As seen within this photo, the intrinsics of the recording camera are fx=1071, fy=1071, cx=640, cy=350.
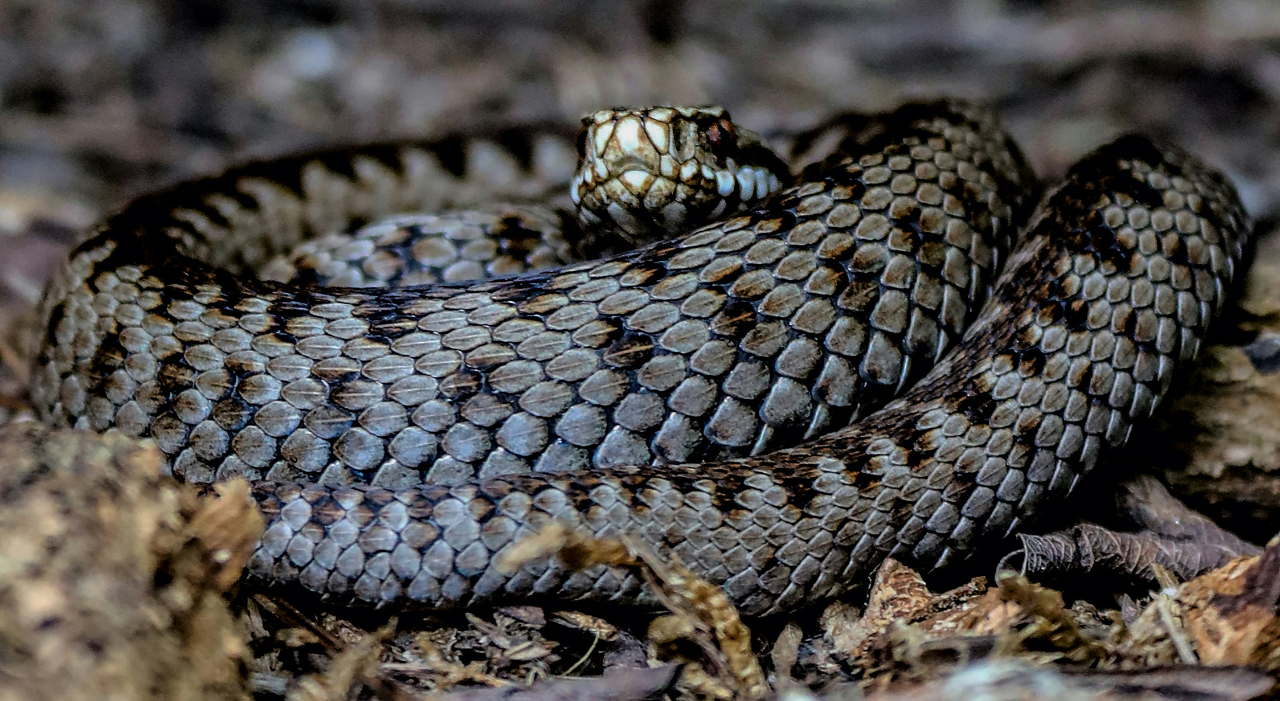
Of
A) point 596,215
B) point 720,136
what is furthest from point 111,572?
point 720,136

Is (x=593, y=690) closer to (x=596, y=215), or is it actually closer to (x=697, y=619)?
(x=697, y=619)

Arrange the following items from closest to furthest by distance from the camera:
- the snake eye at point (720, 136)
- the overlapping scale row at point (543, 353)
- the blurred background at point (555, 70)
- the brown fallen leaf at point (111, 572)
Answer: the brown fallen leaf at point (111, 572) < the overlapping scale row at point (543, 353) < the snake eye at point (720, 136) < the blurred background at point (555, 70)

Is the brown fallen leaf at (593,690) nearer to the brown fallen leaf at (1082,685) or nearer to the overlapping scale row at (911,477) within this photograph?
the overlapping scale row at (911,477)

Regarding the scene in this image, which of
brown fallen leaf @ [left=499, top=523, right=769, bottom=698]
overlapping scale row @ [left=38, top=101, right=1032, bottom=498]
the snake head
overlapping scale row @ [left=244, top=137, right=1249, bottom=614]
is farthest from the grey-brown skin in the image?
brown fallen leaf @ [left=499, top=523, right=769, bottom=698]

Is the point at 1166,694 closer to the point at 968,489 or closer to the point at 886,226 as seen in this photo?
the point at 968,489

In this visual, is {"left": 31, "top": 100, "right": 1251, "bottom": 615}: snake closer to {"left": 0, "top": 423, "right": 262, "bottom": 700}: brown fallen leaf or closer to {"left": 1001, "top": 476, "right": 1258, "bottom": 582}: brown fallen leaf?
{"left": 1001, "top": 476, "right": 1258, "bottom": 582}: brown fallen leaf

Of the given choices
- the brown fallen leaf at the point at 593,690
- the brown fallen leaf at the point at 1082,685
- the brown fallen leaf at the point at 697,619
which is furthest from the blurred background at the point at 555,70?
the brown fallen leaf at the point at 1082,685
